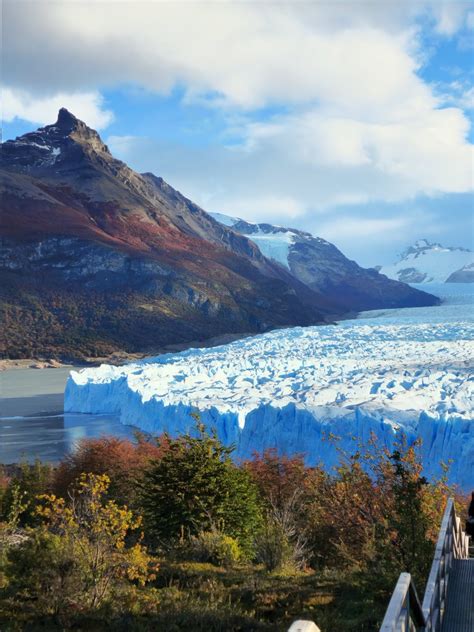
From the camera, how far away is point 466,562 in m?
6.42

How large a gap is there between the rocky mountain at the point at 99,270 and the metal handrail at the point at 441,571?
76636 mm

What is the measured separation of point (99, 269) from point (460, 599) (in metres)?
104

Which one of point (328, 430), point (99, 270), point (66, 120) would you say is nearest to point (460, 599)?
point (328, 430)

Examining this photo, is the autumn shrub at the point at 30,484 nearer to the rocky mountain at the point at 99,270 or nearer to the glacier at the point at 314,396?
the glacier at the point at 314,396

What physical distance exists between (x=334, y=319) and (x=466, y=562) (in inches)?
5257

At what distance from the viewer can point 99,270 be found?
348 ft

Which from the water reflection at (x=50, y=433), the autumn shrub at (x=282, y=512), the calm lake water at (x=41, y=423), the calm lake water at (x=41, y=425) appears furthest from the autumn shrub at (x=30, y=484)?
the water reflection at (x=50, y=433)

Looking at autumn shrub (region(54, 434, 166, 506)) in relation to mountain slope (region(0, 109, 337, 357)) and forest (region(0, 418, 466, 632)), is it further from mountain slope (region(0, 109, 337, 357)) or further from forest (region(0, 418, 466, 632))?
mountain slope (region(0, 109, 337, 357))

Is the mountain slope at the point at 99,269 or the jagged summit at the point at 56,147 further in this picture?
the jagged summit at the point at 56,147

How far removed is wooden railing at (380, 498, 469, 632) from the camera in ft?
12.5

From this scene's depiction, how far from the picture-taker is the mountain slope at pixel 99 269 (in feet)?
296

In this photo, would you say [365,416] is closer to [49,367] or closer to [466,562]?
[466,562]

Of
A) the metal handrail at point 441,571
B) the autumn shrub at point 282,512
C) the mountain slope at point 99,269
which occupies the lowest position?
the autumn shrub at point 282,512

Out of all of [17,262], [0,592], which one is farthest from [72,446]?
[17,262]
